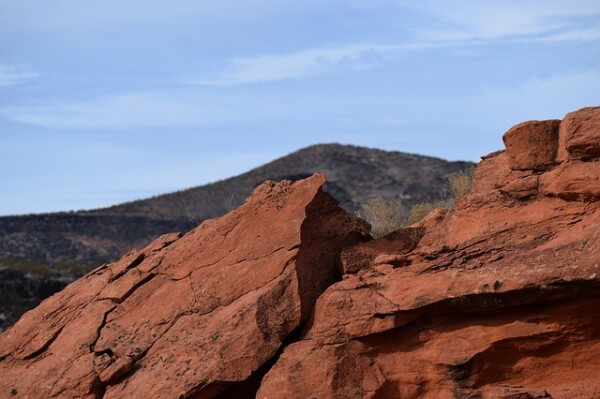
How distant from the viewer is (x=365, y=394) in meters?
11.4

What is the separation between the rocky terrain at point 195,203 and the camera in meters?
57.5

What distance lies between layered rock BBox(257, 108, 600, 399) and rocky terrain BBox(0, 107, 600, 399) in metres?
0.02

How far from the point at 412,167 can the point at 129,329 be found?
54827 mm

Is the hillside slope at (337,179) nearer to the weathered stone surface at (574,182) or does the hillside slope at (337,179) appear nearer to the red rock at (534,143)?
the red rock at (534,143)

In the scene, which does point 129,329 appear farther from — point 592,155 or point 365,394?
point 592,155

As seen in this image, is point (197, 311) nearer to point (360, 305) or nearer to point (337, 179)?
point (360, 305)

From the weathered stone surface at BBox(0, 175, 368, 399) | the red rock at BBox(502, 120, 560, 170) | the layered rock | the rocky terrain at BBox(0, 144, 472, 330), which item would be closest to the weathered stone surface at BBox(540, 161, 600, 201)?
the layered rock

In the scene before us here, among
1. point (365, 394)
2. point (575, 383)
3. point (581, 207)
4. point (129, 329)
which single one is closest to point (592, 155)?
point (581, 207)

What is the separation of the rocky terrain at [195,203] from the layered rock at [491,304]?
4203 cm

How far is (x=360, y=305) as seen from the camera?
461 inches

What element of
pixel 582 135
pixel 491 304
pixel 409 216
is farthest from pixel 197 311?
pixel 409 216

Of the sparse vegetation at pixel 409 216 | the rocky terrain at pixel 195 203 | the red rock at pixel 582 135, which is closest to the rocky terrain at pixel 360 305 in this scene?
the red rock at pixel 582 135

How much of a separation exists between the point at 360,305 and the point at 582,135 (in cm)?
327

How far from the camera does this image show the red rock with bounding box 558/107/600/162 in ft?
36.3
